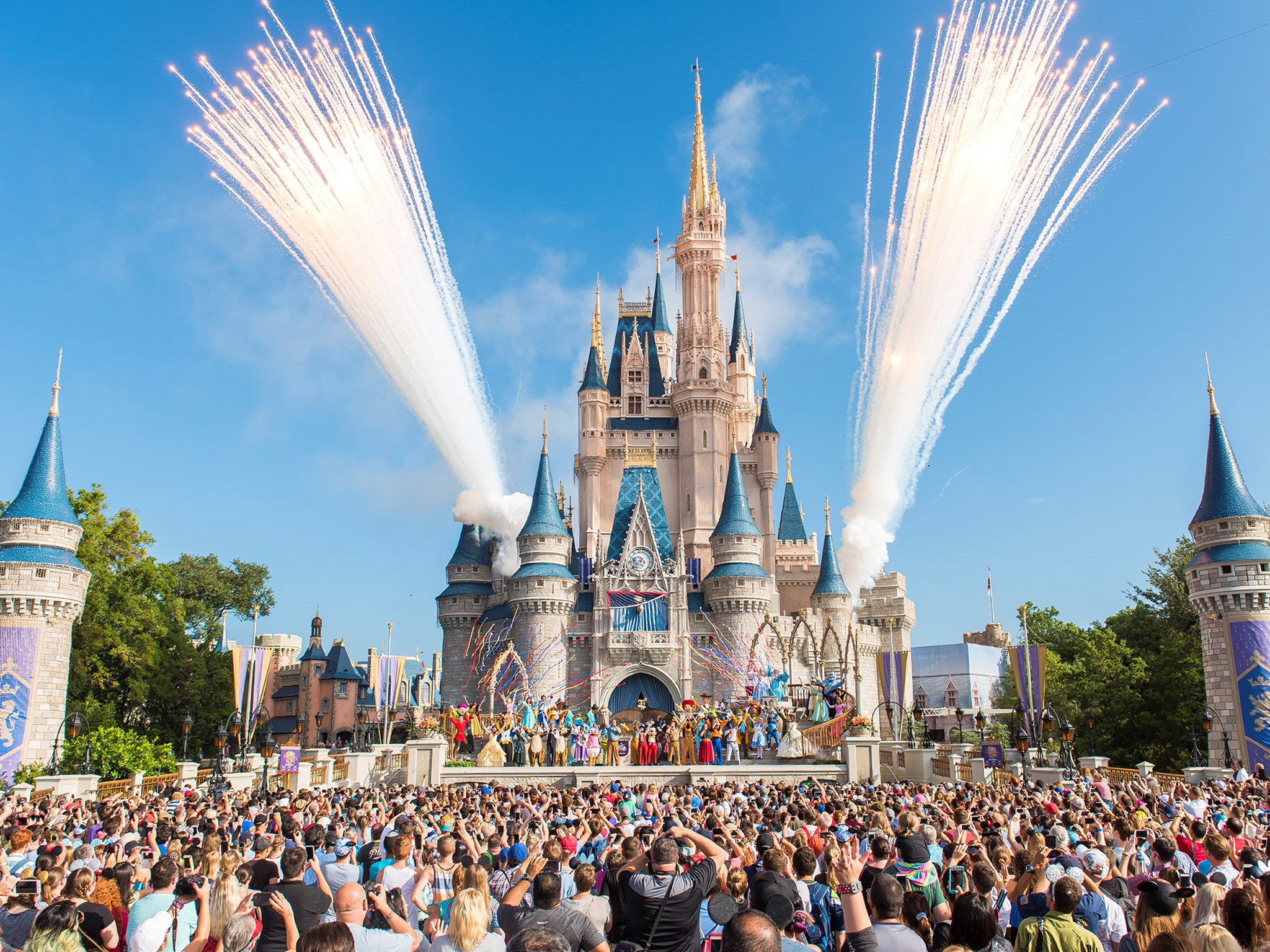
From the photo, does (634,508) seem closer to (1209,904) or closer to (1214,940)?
(1209,904)

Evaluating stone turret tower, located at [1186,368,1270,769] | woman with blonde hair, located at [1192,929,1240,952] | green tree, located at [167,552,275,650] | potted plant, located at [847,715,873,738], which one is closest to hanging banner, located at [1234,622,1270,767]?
stone turret tower, located at [1186,368,1270,769]

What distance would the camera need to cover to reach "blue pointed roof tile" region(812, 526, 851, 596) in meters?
57.8

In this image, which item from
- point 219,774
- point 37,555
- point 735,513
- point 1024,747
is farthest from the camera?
point 735,513

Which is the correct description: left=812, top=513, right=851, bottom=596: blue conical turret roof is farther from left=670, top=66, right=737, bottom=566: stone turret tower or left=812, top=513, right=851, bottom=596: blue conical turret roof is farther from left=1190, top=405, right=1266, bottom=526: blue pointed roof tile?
left=1190, top=405, right=1266, bottom=526: blue pointed roof tile

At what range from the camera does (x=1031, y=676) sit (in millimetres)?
28172

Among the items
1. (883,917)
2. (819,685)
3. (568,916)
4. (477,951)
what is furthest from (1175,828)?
(819,685)

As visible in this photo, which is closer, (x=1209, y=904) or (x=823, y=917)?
(x=1209, y=904)

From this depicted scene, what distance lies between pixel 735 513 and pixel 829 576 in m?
7.57

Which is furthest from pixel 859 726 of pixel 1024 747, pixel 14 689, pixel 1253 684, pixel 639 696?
pixel 14 689

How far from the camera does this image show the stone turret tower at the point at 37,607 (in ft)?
106

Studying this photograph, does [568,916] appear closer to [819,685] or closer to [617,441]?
[819,685]

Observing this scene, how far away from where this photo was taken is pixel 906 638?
62.7 meters

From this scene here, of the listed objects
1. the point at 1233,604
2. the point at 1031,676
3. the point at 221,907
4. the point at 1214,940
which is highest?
the point at 1233,604

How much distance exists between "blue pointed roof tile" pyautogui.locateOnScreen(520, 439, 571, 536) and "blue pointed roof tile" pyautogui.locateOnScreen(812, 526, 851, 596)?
15.7 metres
